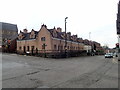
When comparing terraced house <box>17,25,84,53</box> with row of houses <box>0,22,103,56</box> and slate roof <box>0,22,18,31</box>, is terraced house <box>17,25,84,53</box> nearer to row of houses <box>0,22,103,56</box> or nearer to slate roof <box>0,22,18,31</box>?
row of houses <box>0,22,103,56</box>

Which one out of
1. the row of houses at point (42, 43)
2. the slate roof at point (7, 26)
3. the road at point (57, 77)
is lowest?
the road at point (57, 77)

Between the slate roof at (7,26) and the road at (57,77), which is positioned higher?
the slate roof at (7,26)

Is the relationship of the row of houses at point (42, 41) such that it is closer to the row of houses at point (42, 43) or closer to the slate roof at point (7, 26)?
the row of houses at point (42, 43)

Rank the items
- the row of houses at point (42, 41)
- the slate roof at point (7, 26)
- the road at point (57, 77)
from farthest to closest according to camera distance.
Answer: the slate roof at point (7, 26), the row of houses at point (42, 41), the road at point (57, 77)

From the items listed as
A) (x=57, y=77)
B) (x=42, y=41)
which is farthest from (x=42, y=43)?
(x=57, y=77)

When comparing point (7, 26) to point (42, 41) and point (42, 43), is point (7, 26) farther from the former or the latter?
point (42, 43)

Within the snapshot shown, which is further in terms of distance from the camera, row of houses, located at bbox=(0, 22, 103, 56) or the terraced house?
the terraced house

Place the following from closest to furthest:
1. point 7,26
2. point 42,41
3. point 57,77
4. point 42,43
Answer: point 57,77, point 42,43, point 42,41, point 7,26

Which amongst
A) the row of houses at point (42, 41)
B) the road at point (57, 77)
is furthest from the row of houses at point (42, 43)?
the road at point (57, 77)

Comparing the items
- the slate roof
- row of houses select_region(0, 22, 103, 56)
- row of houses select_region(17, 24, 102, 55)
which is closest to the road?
row of houses select_region(0, 22, 103, 56)

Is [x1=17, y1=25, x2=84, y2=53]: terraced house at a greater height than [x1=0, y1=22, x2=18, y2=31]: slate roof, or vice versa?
[x1=0, y1=22, x2=18, y2=31]: slate roof

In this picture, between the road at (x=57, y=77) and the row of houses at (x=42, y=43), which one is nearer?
the road at (x=57, y=77)

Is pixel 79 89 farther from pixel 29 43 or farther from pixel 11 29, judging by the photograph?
pixel 11 29

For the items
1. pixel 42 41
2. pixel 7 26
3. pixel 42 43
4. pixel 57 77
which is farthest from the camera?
pixel 7 26
